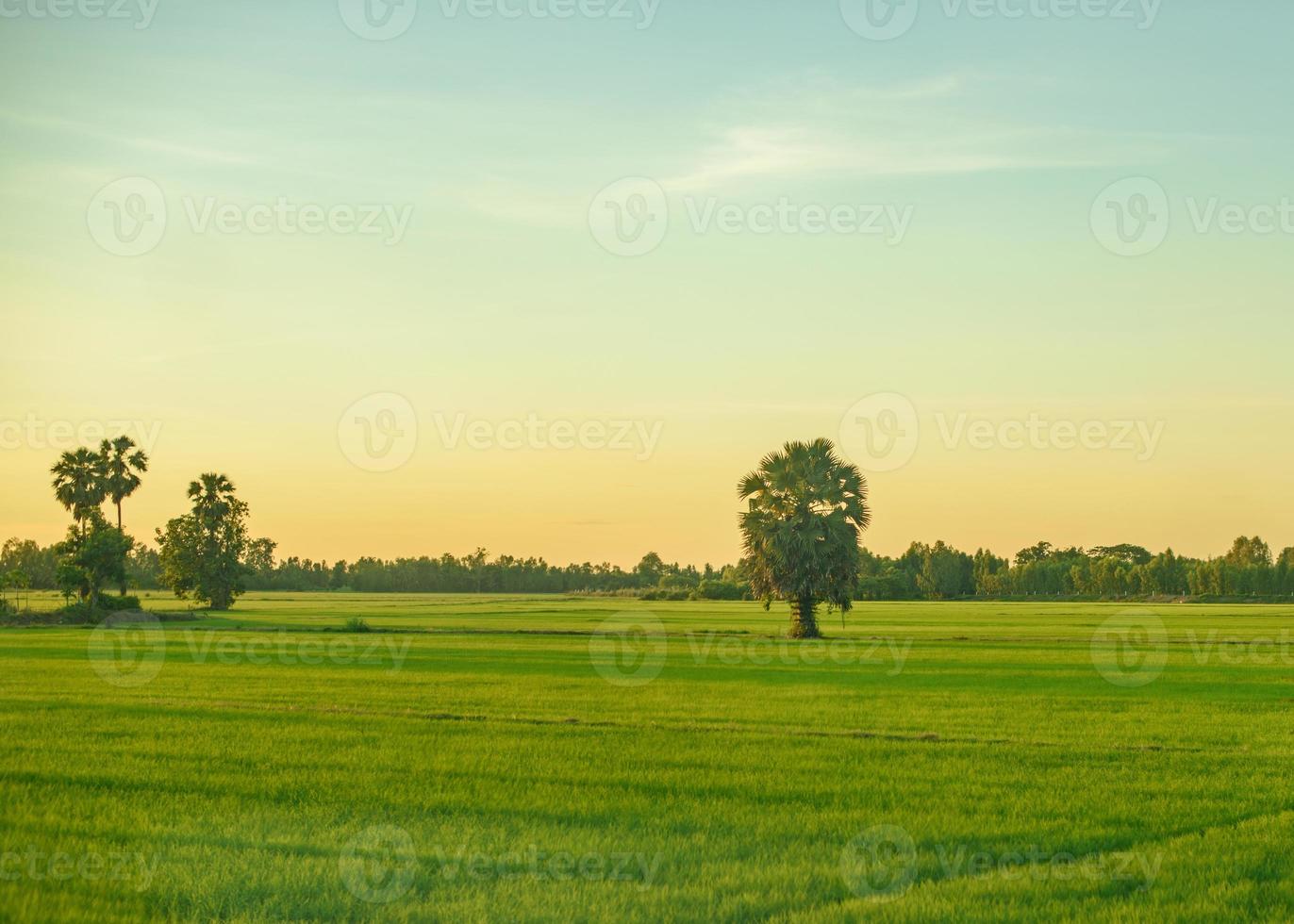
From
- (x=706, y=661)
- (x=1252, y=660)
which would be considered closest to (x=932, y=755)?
(x=706, y=661)

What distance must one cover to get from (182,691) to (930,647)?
34319mm

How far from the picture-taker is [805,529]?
195 feet

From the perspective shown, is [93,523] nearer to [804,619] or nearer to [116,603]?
[116,603]

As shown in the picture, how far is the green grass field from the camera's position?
11.5 metres

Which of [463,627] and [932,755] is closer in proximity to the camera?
[932,755]

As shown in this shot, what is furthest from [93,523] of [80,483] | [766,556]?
[766,556]

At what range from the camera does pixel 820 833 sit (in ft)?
46.7

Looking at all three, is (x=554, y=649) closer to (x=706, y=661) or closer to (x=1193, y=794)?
(x=706, y=661)

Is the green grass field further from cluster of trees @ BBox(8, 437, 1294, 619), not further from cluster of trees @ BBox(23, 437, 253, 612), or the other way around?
cluster of trees @ BBox(23, 437, 253, 612)

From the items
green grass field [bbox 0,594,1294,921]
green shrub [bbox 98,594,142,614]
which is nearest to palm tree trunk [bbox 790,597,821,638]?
green grass field [bbox 0,594,1294,921]

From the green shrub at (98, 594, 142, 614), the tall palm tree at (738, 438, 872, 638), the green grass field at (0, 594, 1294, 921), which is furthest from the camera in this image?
the green shrub at (98, 594, 142, 614)

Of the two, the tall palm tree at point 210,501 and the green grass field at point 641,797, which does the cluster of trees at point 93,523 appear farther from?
the green grass field at point 641,797

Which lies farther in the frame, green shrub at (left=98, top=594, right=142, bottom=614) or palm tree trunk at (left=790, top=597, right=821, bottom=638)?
green shrub at (left=98, top=594, right=142, bottom=614)

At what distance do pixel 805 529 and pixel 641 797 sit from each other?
4393 centimetres
